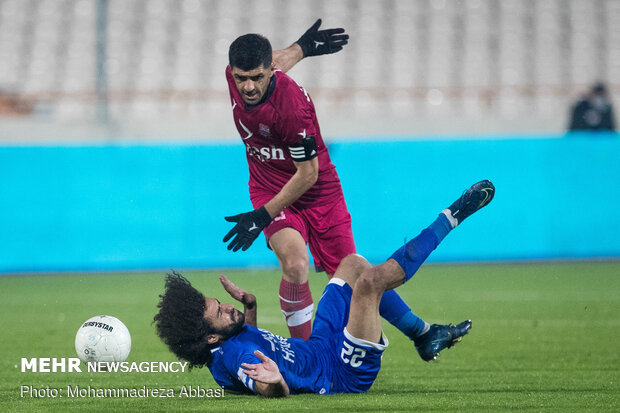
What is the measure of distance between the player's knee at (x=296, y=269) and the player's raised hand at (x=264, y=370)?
4.48 ft

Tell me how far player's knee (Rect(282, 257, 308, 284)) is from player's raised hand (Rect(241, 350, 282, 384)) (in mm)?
1366

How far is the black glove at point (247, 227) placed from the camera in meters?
5.44

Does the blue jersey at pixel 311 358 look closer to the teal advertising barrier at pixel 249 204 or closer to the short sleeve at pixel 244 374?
the short sleeve at pixel 244 374

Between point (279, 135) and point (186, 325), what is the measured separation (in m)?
1.45

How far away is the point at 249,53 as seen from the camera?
5.32m

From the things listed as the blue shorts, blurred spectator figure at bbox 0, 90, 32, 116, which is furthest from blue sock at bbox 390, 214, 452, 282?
blurred spectator figure at bbox 0, 90, 32, 116

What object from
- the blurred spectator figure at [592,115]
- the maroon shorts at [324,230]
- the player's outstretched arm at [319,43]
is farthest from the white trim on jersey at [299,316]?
the blurred spectator figure at [592,115]

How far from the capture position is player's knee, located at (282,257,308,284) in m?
5.81

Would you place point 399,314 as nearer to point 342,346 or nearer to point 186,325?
point 342,346

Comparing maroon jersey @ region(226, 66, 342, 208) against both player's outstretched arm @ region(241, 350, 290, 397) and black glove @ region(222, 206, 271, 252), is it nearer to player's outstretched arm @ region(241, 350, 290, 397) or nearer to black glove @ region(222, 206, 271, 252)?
black glove @ region(222, 206, 271, 252)

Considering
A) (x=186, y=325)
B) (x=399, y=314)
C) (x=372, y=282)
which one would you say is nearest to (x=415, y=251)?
(x=372, y=282)

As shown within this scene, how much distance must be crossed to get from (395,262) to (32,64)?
52.6ft

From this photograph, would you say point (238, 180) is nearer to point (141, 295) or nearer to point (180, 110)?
point (141, 295)

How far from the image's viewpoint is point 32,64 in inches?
765
